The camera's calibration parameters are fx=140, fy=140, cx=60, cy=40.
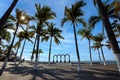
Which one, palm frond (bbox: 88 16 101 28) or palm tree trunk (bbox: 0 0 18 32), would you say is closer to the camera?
palm tree trunk (bbox: 0 0 18 32)

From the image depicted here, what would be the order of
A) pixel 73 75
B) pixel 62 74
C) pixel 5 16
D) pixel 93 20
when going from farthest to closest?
pixel 93 20
pixel 62 74
pixel 73 75
pixel 5 16

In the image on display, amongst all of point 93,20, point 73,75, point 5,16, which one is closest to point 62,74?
point 73,75

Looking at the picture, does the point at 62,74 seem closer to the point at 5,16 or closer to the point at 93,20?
the point at 5,16

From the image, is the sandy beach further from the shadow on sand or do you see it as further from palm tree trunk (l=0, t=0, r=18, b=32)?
palm tree trunk (l=0, t=0, r=18, b=32)

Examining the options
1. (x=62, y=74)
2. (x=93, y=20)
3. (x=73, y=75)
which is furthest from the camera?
(x=93, y=20)

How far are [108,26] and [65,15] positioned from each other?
15.6m

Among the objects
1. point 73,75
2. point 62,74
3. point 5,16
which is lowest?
point 73,75

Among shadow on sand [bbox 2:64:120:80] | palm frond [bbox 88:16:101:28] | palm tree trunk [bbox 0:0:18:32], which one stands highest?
palm frond [bbox 88:16:101:28]

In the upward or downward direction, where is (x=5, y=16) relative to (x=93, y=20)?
downward

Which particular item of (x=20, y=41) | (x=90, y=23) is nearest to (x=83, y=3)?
(x=90, y=23)

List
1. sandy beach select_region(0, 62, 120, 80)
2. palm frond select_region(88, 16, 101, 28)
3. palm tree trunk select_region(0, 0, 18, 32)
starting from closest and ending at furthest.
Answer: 1. palm tree trunk select_region(0, 0, 18, 32)
2. sandy beach select_region(0, 62, 120, 80)
3. palm frond select_region(88, 16, 101, 28)

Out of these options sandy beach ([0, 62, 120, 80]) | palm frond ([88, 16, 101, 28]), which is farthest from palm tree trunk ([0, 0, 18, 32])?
palm frond ([88, 16, 101, 28])

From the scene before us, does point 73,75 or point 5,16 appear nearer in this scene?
point 5,16

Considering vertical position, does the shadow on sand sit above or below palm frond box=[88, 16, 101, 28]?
below
